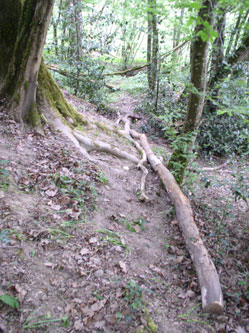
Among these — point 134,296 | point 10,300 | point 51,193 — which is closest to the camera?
point 10,300

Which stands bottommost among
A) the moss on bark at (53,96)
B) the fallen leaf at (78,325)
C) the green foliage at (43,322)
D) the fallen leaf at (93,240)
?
the fallen leaf at (78,325)

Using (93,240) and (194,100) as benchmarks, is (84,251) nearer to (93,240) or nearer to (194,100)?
(93,240)

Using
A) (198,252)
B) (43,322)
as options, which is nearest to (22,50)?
(43,322)

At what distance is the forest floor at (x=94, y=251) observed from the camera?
2518 millimetres

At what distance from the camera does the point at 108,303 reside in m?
2.72

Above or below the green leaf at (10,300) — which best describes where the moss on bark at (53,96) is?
above

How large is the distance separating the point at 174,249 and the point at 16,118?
3.79m

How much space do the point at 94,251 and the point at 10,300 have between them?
1247 mm

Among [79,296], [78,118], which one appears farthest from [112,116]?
[79,296]

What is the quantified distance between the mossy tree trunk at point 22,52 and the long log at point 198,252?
3.10 metres

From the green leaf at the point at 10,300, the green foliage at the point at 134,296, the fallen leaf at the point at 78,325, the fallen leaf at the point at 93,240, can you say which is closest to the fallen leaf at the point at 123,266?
the green foliage at the point at 134,296

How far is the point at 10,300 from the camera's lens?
2227 millimetres

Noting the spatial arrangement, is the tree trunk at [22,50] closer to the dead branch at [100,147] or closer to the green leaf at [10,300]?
the dead branch at [100,147]

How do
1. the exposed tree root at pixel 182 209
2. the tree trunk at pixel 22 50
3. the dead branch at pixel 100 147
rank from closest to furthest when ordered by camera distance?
1. the exposed tree root at pixel 182 209
2. the tree trunk at pixel 22 50
3. the dead branch at pixel 100 147
